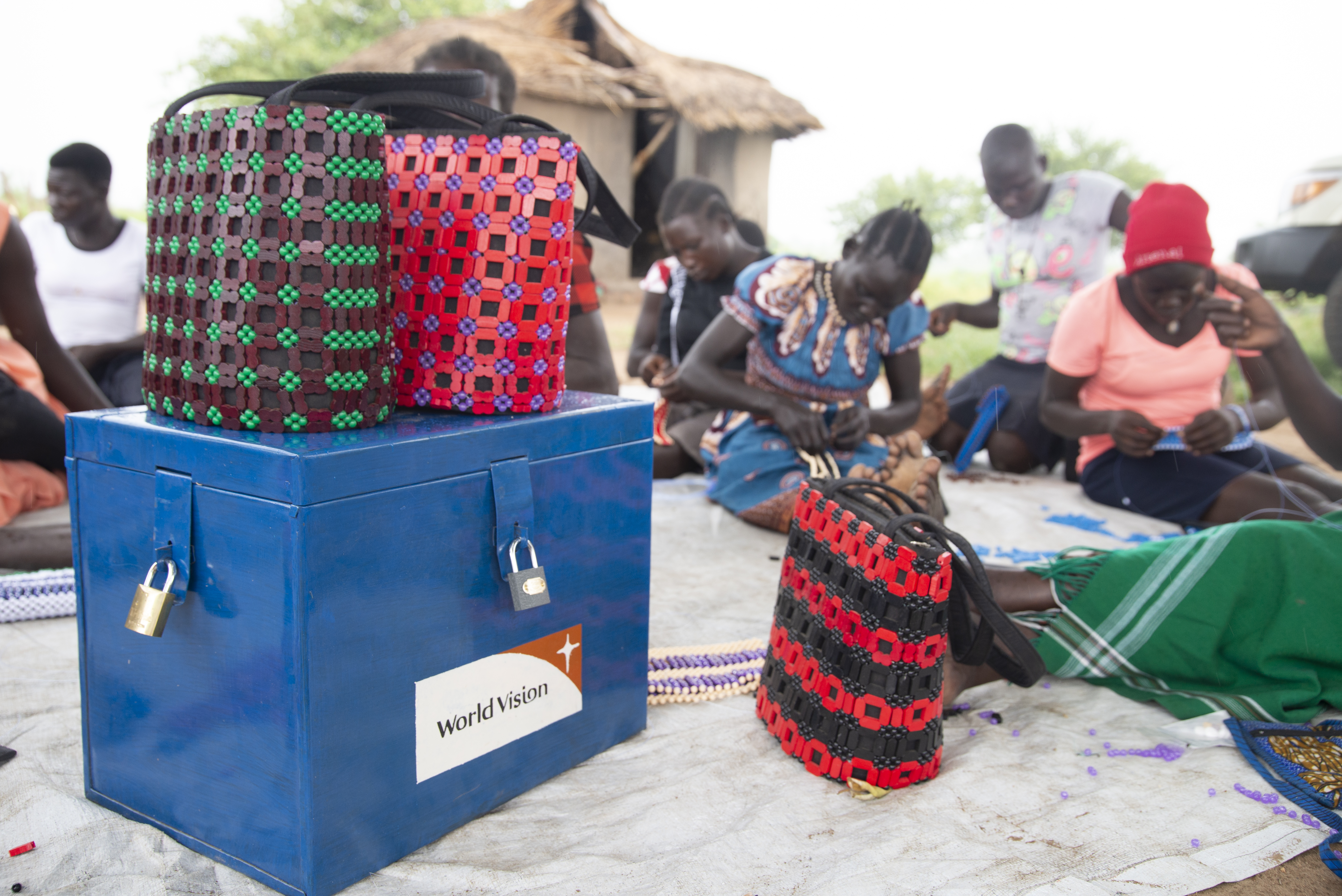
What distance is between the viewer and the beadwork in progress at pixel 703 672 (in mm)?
1904

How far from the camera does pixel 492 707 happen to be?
1.42 metres

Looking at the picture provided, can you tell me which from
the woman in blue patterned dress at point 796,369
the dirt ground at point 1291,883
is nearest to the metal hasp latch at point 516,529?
the dirt ground at point 1291,883

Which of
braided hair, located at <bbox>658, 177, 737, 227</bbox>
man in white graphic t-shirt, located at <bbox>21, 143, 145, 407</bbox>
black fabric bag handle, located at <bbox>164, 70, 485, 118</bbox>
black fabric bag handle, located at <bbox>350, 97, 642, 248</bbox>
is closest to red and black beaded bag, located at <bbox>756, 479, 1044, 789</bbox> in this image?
black fabric bag handle, located at <bbox>350, 97, 642, 248</bbox>

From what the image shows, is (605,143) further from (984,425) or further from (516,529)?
(516,529)

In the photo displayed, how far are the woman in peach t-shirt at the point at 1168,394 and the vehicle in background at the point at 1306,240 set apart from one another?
4.35 feet

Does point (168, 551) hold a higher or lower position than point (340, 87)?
lower

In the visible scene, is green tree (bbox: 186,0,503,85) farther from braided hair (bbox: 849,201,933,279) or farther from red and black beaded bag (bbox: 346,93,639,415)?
red and black beaded bag (bbox: 346,93,639,415)

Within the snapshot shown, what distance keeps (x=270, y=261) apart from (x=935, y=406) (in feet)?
12.3

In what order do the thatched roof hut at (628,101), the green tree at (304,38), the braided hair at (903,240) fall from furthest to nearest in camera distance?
the green tree at (304,38), the thatched roof hut at (628,101), the braided hair at (903,240)

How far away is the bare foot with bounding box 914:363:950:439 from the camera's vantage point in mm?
4395

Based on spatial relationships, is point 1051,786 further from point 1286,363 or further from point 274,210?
point 1286,363

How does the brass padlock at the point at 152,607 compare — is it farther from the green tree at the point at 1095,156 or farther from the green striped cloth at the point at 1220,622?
the green tree at the point at 1095,156

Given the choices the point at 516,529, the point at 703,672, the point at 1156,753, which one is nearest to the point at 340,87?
the point at 516,529

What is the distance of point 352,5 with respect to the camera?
1636 centimetres
